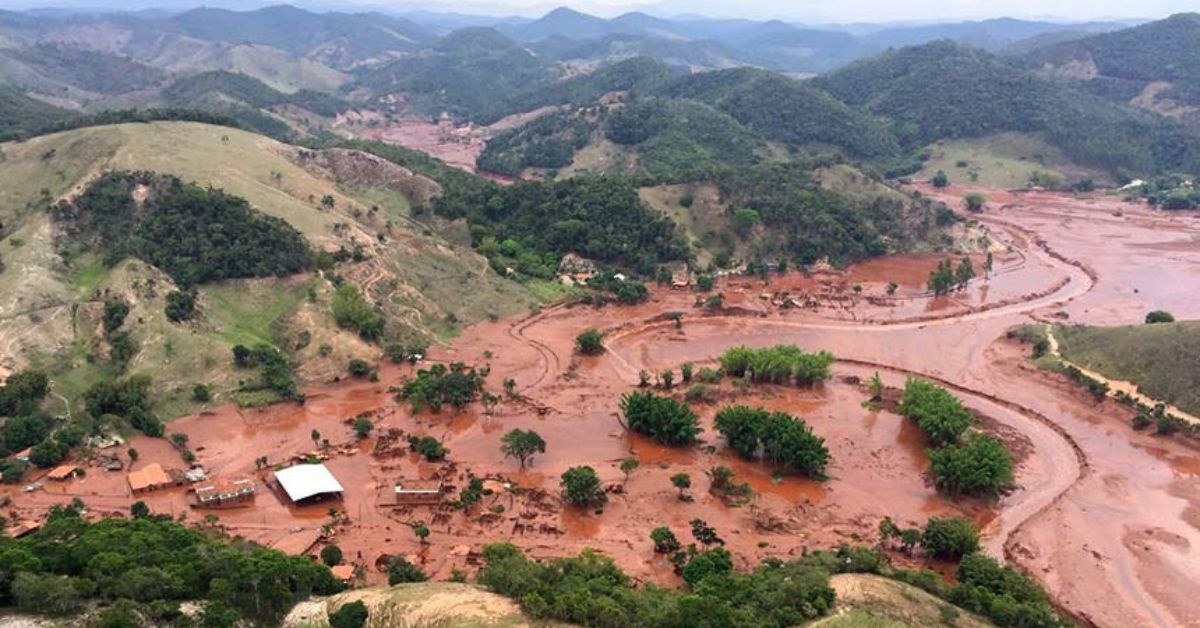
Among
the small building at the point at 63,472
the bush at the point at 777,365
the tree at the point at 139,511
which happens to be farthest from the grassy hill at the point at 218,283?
the bush at the point at 777,365

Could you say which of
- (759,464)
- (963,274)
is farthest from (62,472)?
(963,274)

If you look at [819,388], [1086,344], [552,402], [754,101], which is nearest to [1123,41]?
[754,101]

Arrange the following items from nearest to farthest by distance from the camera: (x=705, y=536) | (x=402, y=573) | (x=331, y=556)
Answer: (x=402, y=573), (x=331, y=556), (x=705, y=536)

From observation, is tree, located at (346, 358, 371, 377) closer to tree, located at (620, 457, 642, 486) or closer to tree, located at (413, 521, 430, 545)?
tree, located at (413, 521, 430, 545)

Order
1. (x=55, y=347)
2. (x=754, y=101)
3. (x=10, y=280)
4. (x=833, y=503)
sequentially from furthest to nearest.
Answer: (x=754, y=101)
(x=10, y=280)
(x=55, y=347)
(x=833, y=503)

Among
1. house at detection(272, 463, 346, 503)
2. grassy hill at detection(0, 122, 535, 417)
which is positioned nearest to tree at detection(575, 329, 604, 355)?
grassy hill at detection(0, 122, 535, 417)

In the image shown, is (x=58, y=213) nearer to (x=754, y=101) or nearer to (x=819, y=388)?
(x=819, y=388)

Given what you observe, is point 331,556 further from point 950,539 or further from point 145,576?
point 950,539

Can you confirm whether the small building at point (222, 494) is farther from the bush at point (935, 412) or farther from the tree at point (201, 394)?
the bush at point (935, 412)
